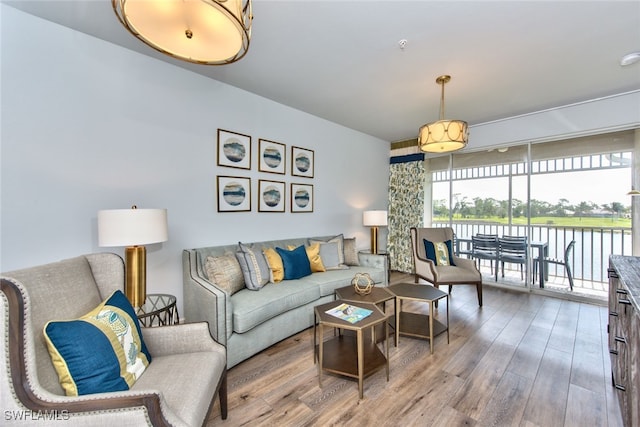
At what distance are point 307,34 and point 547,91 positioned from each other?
2976 millimetres

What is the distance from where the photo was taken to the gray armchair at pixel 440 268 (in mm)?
3293

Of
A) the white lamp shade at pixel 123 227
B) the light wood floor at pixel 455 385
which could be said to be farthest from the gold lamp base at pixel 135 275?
the light wood floor at pixel 455 385

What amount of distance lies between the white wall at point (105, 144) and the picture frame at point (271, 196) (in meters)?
0.08

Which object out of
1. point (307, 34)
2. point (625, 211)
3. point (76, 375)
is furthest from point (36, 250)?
point (625, 211)

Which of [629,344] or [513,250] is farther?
[513,250]

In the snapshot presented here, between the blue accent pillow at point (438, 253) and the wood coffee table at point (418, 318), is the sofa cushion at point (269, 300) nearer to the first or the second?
the wood coffee table at point (418, 318)

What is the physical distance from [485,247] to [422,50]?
327 centimetres

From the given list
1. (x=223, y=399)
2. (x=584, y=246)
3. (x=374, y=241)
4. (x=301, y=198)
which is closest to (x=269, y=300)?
(x=223, y=399)

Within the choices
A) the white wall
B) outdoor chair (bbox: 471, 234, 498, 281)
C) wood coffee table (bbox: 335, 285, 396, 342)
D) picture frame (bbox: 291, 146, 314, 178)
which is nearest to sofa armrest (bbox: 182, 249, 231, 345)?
the white wall

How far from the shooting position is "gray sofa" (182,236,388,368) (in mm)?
2033

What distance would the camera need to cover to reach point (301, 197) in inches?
151

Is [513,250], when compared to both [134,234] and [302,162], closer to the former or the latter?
[302,162]

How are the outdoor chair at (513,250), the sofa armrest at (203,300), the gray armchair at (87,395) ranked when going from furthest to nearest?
1. the outdoor chair at (513,250)
2. the sofa armrest at (203,300)
3. the gray armchair at (87,395)

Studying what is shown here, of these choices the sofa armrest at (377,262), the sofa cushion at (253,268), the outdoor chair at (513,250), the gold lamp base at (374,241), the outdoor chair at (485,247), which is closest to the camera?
the sofa cushion at (253,268)
